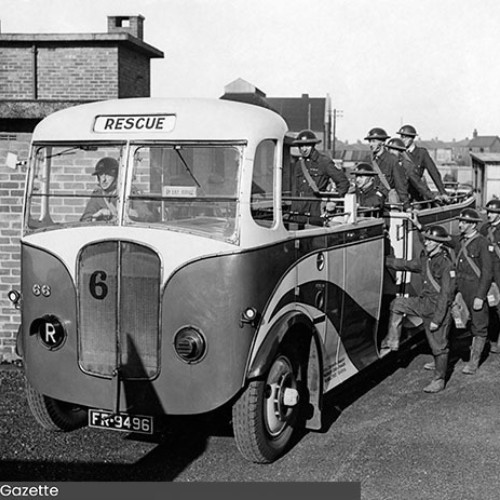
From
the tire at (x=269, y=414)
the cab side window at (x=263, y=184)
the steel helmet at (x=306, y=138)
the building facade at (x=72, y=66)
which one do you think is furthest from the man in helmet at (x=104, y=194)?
the building facade at (x=72, y=66)

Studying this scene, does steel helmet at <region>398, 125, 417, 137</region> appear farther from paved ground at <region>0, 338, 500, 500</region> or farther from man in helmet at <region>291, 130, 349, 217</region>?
paved ground at <region>0, 338, 500, 500</region>

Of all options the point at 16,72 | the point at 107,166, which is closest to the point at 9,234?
the point at 107,166

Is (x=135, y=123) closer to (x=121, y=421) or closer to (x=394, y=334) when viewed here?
(x=121, y=421)

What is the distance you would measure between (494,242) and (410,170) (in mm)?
1392

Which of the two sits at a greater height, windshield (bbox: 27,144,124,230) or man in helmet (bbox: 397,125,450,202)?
man in helmet (bbox: 397,125,450,202)

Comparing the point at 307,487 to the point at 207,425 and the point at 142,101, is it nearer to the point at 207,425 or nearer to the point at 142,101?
the point at 207,425

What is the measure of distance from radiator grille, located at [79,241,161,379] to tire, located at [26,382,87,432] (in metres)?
0.81

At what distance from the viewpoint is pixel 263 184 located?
5801 mm

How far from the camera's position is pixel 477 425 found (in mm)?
6883

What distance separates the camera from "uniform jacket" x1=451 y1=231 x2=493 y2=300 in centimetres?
869

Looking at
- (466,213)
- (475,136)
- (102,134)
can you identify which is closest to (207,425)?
(102,134)

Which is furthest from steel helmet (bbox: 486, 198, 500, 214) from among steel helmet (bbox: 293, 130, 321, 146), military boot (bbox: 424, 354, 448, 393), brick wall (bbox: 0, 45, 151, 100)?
brick wall (bbox: 0, 45, 151, 100)

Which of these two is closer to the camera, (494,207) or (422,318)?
(422,318)

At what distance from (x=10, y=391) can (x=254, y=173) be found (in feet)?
→ 11.5
